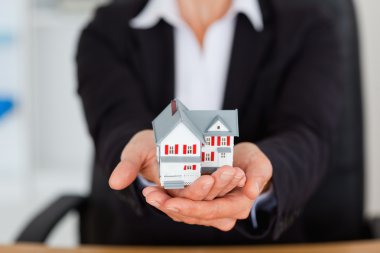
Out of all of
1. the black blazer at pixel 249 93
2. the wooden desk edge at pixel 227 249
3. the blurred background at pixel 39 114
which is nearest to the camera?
the black blazer at pixel 249 93

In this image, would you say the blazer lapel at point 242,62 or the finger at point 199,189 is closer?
the finger at point 199,189

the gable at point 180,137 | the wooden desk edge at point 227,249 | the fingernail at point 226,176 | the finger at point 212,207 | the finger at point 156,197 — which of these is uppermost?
the gable at point 180,137

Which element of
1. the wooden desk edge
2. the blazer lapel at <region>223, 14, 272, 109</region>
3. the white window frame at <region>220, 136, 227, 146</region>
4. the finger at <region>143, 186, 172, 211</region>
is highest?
the blazer lapel at <region>223, 14, 272, 109</region>

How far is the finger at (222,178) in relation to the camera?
0.26m

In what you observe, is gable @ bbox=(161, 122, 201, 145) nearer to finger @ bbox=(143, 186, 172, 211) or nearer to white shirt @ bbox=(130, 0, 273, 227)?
finger @ bbox=(143, 186, 172, 211)

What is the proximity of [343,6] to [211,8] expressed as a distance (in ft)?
0.90

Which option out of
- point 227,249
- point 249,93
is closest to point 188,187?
point 249,93

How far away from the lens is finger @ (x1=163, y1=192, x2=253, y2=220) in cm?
26

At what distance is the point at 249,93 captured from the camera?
0.42 meters

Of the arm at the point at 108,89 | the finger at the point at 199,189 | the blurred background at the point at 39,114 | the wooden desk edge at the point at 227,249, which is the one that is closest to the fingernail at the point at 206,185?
the finger at the point at 199,189

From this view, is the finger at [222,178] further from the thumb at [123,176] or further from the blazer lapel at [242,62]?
the blazer lapel at [242,62]

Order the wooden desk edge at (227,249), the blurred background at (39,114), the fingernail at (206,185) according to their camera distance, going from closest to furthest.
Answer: the fingernail at (206,185)
the wooden desk edge at (227,249)
the blurred background at (39,114)

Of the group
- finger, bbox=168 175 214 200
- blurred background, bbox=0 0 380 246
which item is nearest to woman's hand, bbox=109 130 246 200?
finger, bbox=168 175 214 200

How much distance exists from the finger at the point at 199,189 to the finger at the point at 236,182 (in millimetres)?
12
